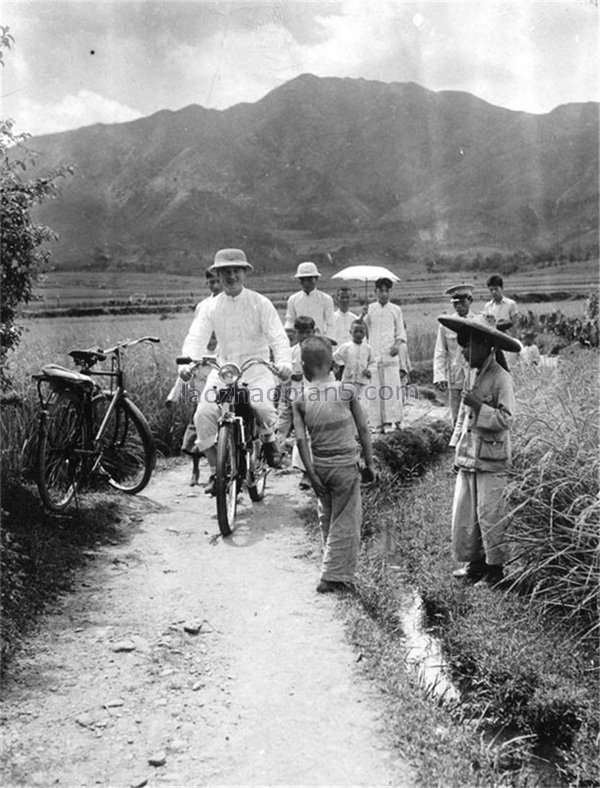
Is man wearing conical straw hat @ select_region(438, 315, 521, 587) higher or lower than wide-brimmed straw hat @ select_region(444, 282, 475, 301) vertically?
lower

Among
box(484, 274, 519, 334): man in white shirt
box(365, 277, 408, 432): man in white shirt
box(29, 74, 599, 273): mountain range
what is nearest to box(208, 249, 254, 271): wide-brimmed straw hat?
box(365, 277, 408, 432): man in white shirt

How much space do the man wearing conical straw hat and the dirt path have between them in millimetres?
1050

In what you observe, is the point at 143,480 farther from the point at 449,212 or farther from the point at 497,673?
the point at 449,212

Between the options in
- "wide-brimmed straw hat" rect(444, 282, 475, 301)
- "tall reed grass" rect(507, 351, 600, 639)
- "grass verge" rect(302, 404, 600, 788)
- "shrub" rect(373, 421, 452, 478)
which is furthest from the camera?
"shrub" rect(373, 421, 452, 478)

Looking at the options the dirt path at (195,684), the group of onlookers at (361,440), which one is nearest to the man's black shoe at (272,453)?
the group of onlookers at (361,440)

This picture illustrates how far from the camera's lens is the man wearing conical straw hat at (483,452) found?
4.56 metres

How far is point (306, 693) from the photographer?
3.40 meters

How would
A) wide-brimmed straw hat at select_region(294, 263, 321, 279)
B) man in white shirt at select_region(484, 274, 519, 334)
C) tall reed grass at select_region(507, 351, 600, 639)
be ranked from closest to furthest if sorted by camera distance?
1. tall reed grass at select_region(507, 351, 600, 639)
2. wide-brimmed straw hat at select_region(294, 263, 321, 279)
3. man in white shirt at select_region(484, 274, 519, 334)

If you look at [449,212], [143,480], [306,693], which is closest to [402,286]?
[449,212]

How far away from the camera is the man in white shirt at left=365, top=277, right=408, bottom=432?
936 centimetres

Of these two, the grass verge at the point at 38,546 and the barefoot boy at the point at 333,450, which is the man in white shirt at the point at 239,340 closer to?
the grass verge at the point at 38,546

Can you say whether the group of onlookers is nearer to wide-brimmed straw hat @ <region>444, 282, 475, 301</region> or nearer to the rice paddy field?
the rice paddy field

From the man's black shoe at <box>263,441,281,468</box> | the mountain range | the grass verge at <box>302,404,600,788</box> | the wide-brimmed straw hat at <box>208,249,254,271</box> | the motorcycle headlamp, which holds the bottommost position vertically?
the grass verge at <box>302,404,600,788</box>

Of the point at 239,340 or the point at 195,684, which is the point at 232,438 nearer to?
the point at 239,340
